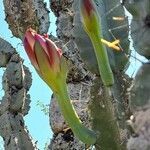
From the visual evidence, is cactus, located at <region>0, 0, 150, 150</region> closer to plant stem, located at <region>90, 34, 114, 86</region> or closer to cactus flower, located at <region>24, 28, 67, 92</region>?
plant stem, located at <region>90, 34, 114, 86</region>

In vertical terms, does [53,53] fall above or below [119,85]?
below

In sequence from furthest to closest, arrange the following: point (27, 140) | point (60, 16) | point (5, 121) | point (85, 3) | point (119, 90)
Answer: point (60, 16) < point (5, 121) < point (27, 140) < point (119, 90) < point (85, 3)

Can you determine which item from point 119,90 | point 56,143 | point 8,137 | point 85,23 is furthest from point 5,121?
point 85,23

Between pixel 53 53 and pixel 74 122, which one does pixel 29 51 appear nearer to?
pixel 53 53

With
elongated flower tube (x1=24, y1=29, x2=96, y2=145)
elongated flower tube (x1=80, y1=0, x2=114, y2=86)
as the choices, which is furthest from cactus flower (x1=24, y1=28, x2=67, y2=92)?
elongated flower tube (x1=80, y1=0, x2=114, y2=86)

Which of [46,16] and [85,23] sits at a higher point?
[46,16]

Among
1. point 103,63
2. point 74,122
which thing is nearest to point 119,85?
point 103,63

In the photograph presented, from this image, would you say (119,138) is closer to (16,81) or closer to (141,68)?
(141,68)
